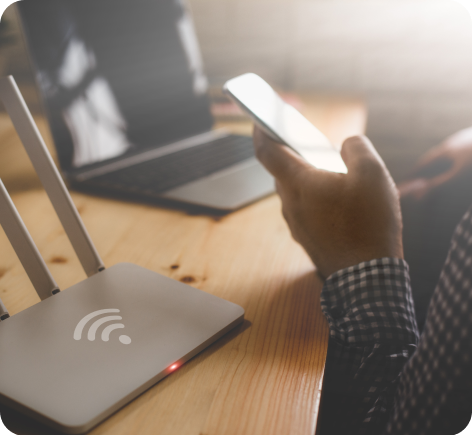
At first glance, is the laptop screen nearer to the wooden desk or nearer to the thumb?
the wooden desk

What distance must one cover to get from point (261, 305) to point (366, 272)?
0.33 feet

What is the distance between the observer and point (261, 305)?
0.38 m

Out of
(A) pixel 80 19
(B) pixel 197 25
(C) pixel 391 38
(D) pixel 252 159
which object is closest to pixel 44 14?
(A) pixel 80 19

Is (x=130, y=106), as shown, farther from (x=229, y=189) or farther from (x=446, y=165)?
(x=446, y=165)

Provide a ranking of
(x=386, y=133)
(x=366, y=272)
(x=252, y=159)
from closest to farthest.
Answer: (x=366, y=272) → (x=252, y=159) → (x=386, y=133)

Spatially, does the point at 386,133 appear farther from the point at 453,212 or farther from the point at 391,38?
the point at 453,212

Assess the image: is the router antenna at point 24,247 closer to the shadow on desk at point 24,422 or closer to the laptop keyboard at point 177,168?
the shadow on desk at point 24,422

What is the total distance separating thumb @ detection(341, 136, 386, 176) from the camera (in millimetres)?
404

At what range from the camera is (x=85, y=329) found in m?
0.31

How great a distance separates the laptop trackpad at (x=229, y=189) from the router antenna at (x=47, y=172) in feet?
0.68

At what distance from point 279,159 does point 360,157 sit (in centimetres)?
10

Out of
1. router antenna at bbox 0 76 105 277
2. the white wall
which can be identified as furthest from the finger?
the white wall

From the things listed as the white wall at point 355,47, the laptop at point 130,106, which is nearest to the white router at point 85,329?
the laptop at point 130,106

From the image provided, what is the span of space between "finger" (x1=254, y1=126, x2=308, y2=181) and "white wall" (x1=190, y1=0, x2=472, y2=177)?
100 centimetres
